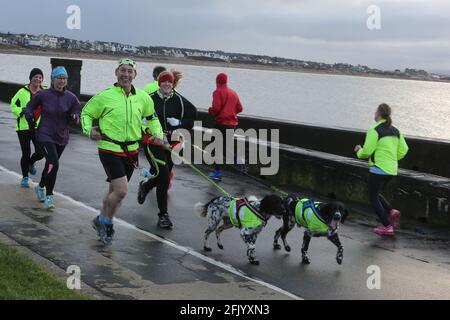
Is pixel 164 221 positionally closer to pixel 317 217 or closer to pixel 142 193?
pixel 142 193

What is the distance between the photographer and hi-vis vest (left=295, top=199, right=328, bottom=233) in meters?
8.84

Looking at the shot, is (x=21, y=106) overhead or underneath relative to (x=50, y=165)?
overhead

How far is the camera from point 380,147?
11.1 m

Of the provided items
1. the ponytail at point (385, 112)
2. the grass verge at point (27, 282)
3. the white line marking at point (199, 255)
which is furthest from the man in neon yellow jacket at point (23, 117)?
the ponytail at point (385, 112)

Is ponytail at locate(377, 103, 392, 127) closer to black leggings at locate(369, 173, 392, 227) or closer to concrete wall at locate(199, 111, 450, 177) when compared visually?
black leggings at locate(369, 173, 392, 227)

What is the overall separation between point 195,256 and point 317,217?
1490 millimetres

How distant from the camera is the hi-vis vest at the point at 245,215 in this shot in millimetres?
8672

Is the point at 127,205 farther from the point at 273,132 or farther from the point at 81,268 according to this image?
the point at 273,132

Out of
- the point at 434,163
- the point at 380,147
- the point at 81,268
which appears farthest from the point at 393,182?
the point at 81,268

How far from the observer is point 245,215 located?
28.5 ft

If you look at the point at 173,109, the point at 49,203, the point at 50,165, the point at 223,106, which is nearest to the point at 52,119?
the point at 50,165

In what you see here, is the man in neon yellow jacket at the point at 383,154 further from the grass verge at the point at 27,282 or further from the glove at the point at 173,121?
the grass verge at the point at 27,282

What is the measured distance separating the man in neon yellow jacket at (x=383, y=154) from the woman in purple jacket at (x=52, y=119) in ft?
13.9

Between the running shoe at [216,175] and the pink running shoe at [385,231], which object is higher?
the running shoe at [216,175]
